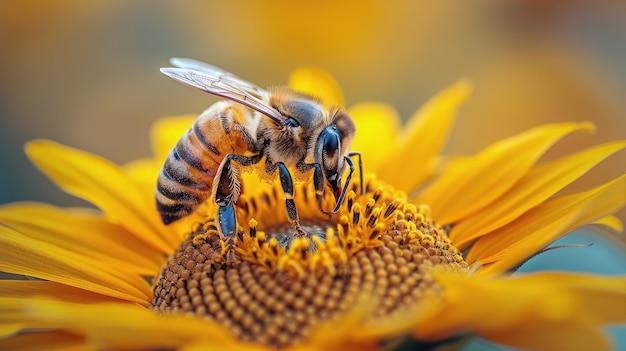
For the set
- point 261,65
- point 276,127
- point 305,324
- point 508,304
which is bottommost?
point 305,324

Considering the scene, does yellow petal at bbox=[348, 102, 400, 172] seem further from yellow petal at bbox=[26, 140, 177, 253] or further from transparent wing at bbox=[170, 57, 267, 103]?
yellow petal at bbox=[26, 140, 177, 253]

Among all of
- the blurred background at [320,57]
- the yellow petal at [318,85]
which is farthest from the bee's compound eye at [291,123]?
the blurred background at [320,57]

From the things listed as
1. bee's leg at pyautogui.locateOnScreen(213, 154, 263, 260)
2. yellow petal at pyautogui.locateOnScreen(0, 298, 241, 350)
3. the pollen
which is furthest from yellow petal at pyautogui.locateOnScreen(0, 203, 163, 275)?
yellow petal at pyautogui.locateOnScreen(0, 298, 241, 350)

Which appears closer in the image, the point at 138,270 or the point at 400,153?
the point at 138,270

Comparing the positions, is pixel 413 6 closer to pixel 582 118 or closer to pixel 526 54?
pixel 526 54

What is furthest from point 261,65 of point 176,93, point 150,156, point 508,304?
point 508,304
